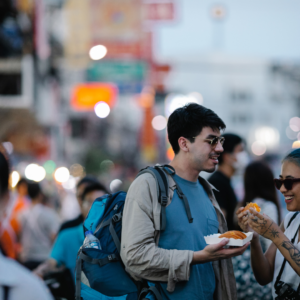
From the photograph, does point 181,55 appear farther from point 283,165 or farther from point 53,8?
point 283,165

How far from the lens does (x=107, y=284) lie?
2.70m

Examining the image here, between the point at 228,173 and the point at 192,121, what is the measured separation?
2.23 meters

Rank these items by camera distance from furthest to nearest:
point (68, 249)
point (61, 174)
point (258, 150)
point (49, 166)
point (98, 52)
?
point (258, 150) < point (49, 166) < point (61, 174) < point (98, 52) < point (68, 249)

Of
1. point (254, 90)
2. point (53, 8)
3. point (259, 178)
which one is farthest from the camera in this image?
point (254, 90)

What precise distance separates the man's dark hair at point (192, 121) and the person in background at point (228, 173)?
1.92m

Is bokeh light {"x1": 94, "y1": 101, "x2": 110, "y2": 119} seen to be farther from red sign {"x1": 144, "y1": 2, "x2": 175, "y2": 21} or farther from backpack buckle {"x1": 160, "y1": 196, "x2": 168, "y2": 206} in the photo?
backpack buckle {"x1": 160, "y1": 196, "x2": 168, "y2": 206}

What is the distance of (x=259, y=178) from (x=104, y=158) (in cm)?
4466

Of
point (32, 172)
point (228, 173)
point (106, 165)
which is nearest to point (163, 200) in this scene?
point (228, 173)

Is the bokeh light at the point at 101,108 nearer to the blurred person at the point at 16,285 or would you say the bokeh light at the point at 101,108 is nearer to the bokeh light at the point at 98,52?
the bokeh light at the point at 98,52

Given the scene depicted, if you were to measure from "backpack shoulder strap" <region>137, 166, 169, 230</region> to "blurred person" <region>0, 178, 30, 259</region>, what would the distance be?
3.20ft

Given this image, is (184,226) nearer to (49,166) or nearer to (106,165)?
(49,166)

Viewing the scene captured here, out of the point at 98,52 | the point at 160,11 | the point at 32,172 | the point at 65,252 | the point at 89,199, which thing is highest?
the point at 160,11

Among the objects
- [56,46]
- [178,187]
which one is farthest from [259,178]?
[56,46]

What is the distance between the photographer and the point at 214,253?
2.58 meters
